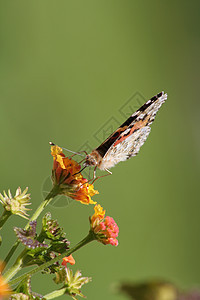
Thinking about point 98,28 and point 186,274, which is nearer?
point 186,274

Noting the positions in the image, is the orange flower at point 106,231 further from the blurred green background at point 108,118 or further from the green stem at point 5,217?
the blurred green background at point 108,118

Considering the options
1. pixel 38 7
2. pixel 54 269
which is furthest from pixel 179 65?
pixel 54 269

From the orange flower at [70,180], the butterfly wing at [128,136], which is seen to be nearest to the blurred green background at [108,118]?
Result: the butterfly wing at [128,136]

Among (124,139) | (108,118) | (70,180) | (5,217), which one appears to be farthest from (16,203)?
(108,118)

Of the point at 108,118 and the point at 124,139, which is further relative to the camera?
the point at 108,118

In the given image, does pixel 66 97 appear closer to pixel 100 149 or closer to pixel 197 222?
pixel 197 222

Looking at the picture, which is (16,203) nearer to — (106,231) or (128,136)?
(106,231)

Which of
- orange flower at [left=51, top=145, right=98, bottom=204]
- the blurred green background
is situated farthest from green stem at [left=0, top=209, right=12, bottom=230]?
the blurred green background
